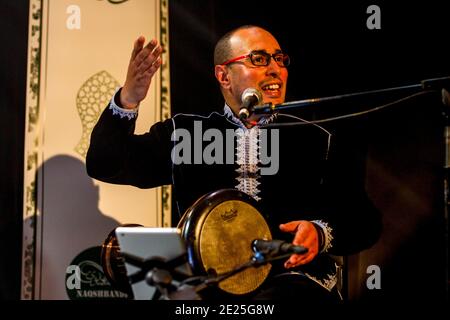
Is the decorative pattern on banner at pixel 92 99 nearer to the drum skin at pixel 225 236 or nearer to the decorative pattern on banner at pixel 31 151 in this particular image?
the decorative pattern on banner at pixel 31 151

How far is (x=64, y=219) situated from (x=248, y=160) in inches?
48.6

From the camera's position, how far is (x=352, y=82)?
11.7 feet

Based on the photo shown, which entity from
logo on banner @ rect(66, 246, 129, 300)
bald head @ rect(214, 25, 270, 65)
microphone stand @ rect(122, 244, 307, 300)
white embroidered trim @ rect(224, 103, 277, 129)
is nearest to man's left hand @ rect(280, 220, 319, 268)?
microphone stand @ rect(122, 244, 307, 300)

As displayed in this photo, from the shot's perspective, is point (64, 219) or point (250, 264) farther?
point (64, 219)

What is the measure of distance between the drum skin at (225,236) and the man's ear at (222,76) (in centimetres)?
99

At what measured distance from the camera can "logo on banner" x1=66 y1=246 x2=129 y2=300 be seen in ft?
11.2

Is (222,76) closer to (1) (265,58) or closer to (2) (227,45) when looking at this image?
(2) (227,45)

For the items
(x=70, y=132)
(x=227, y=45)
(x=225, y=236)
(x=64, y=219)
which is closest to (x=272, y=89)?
(x=227, y=45)

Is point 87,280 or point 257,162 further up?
point 257,162

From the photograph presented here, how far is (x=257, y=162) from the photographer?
3229 mm

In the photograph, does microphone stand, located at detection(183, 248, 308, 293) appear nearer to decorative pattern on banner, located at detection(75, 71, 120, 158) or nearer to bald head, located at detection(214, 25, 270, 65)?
bald head, located at detection(214, 25, 270, 65)

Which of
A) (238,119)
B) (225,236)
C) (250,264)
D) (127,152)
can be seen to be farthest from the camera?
(238,119)

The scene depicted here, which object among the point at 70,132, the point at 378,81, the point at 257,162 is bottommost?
the point at 257,162
